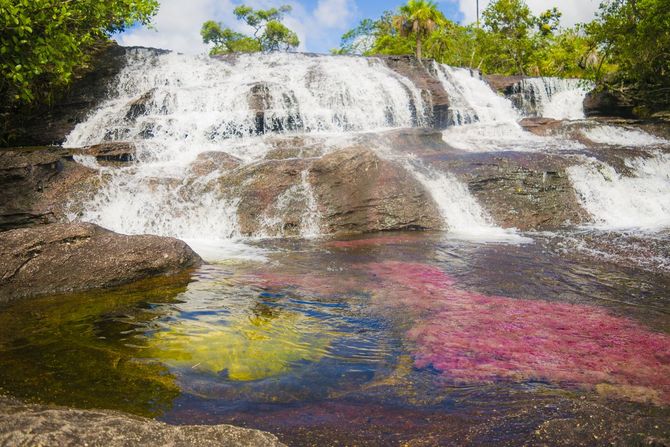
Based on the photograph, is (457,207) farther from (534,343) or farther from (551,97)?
(551,97)

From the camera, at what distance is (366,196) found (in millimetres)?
12039

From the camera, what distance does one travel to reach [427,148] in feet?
50.7

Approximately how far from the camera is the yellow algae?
168 inches

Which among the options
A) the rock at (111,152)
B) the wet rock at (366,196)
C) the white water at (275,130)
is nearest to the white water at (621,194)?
the white water at (275,130)

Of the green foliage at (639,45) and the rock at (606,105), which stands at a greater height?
the green foliage at (639,45)

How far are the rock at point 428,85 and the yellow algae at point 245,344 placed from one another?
56.9 feet

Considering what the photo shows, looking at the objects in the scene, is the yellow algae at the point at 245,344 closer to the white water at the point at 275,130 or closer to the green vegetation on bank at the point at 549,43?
the white water at the point at 275,130

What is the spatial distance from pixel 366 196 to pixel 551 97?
19202mm

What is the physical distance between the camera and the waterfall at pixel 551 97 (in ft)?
83.0

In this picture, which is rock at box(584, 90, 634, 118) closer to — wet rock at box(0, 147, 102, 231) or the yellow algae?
wet rock at box(0, 147, 102, 231)

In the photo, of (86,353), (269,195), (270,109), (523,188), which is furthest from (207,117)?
(86,353)

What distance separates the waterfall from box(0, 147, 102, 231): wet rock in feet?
71.7

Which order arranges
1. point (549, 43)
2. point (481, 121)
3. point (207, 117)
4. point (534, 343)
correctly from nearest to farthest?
point (534, 343)
point (207, 117)
point (481, 121)
point (549, 43)

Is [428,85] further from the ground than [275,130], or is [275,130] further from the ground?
[428,85]
